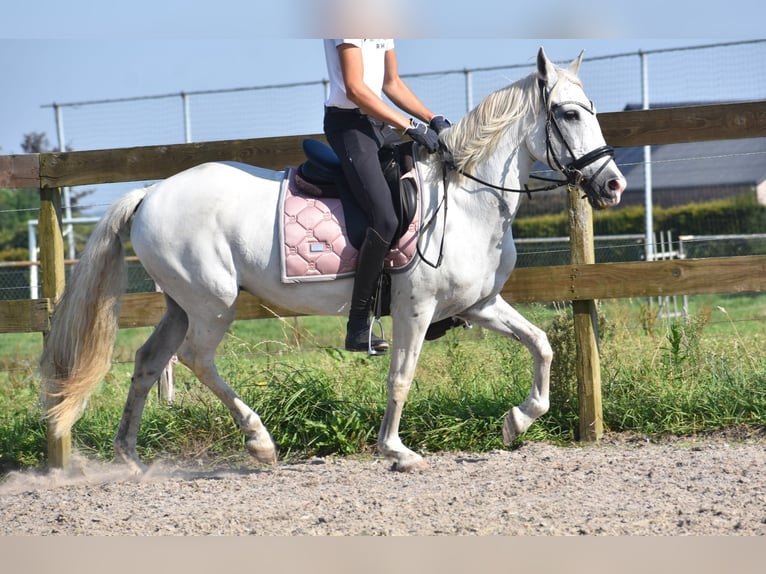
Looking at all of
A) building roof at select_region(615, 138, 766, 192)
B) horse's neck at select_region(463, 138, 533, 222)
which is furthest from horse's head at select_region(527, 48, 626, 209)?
building roof at select_region(615, 138, 766, 192)

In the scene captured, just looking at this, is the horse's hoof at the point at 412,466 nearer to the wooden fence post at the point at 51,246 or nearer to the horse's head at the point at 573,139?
the horse's head at the point at 573,139

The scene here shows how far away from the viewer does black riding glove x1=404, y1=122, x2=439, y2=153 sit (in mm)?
4234

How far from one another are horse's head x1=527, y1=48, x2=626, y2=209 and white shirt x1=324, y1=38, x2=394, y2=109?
0.84m

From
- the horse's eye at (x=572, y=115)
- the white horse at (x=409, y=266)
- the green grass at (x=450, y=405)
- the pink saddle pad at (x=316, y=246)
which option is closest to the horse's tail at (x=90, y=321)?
the white horse at (x=409, y=266)

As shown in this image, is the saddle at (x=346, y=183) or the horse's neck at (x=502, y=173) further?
the horse's neck at (x=502, y=173)

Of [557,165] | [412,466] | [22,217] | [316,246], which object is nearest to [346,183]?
[316,246]

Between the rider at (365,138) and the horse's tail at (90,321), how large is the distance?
1.35 m

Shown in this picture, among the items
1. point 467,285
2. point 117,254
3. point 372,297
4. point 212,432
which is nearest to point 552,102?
point 467,285

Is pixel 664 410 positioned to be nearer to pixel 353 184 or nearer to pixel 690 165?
pixel 353 184

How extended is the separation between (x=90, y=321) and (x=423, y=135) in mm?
2200

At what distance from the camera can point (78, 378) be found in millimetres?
4695

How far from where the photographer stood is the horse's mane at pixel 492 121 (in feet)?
14.5

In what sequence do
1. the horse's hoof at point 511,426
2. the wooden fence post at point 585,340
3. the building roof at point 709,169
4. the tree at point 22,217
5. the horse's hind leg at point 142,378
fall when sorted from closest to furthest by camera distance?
the horse's hoof at point 511,426 < the horse's hind leg at point 142,378 < the wooden fence post at point 585,340 < the building roof at point 709,169 < the tree at point 22,217

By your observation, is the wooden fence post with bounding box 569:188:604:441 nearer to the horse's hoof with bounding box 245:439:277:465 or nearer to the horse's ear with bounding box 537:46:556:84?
the horse's ear with bounding box 537:46:556:84
